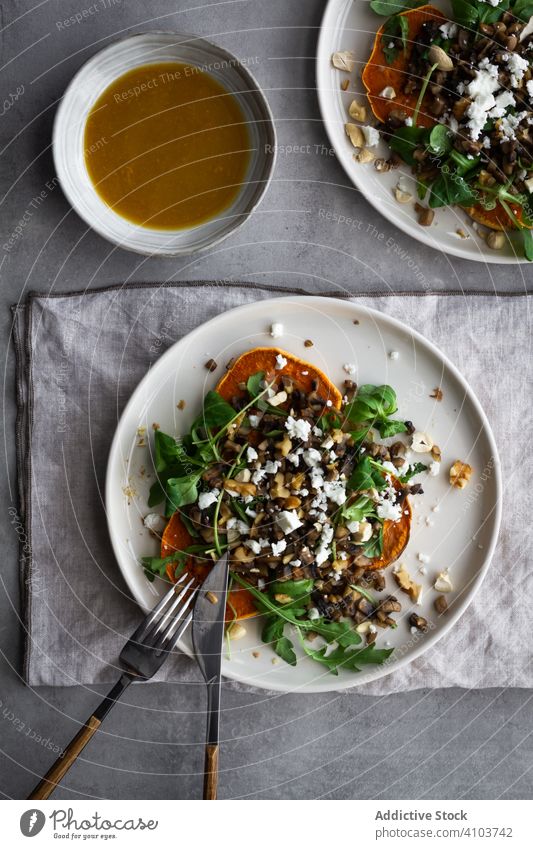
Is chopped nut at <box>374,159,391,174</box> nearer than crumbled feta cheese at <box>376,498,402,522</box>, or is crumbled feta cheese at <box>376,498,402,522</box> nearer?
crumbled feta cheese at <box>376,498,402,522</box>

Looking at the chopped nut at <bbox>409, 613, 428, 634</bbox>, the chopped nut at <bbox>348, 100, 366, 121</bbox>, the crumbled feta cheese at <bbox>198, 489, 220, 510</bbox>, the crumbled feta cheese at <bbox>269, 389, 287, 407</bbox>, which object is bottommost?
the chopped nut at <bbox>409, 613, 428, 634</bbox>

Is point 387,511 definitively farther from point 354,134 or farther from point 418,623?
point 354,134

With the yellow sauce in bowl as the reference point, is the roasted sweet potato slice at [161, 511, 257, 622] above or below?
below

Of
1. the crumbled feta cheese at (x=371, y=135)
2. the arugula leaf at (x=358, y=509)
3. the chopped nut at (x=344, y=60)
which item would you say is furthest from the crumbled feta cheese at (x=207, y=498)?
the chopped nut at (x=344, y=60)

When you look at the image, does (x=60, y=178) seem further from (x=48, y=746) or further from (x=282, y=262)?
(x=48, y=746)

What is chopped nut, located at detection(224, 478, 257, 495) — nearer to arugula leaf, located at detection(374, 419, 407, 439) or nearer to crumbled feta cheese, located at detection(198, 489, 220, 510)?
crumbled feta cheese, located at detection(198, 489, 220, 510)

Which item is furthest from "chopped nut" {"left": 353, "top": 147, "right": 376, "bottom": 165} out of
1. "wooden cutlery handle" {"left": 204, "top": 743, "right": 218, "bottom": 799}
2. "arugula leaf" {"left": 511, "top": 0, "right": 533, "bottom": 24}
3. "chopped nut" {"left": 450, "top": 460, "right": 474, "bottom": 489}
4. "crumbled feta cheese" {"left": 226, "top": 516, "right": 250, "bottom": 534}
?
"wooden cutlery handle" {"left": 204, "top": 743, "right": 218, "bottom": 799}

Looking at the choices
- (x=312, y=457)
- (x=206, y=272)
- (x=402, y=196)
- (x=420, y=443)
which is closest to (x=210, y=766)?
(x=312, y=457)
